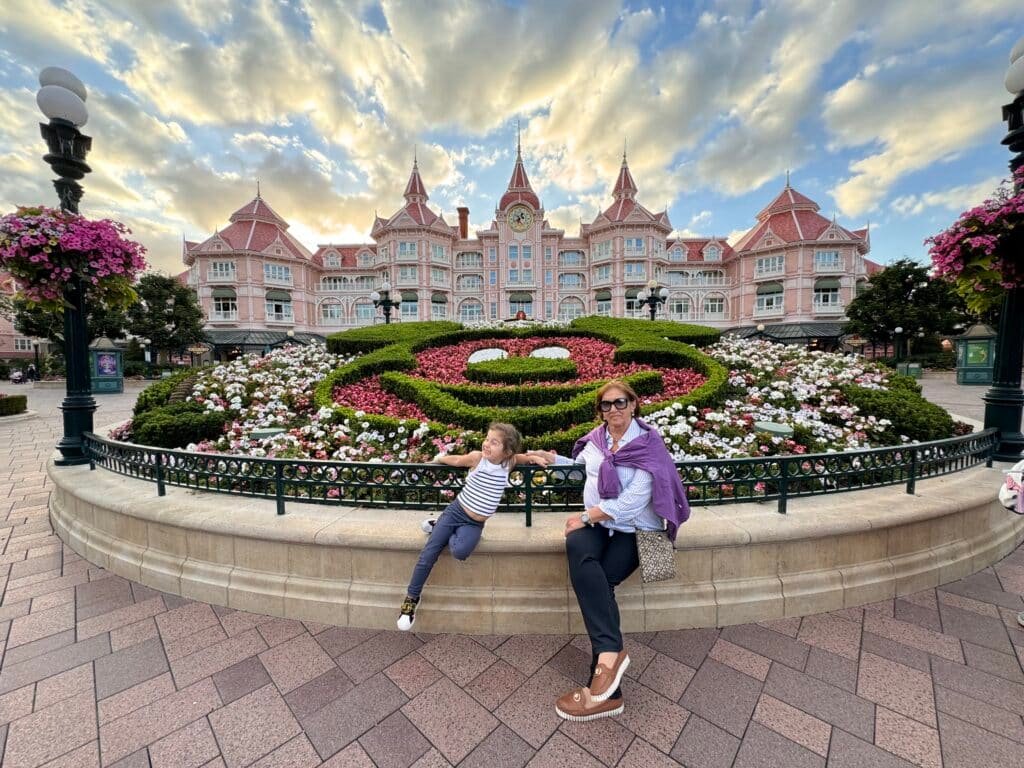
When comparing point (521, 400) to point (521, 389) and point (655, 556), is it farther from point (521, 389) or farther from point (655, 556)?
point (655, 556)

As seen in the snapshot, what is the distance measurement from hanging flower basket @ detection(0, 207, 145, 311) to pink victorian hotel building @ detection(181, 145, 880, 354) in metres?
33.7

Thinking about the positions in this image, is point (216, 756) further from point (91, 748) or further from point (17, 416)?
point (17, 416)

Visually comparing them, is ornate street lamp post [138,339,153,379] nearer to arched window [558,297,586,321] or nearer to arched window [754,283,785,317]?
arched window [558,297,586,321]

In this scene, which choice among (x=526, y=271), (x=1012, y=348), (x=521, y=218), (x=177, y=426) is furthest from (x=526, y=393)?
(x=521, y=218)

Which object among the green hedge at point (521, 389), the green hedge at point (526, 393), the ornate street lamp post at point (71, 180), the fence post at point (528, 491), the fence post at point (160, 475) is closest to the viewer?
the fence post at point (528, 491)

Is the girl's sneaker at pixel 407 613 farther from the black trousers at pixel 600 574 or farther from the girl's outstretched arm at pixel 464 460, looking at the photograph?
the black trousers at pixel 600 574

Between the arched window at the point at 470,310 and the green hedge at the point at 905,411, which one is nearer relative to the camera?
the green hedge at the point at 905,411

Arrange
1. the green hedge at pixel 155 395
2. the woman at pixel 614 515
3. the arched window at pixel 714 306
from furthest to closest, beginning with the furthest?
1. the arched window at pixel 714 306
2. the green hedge at pixel 155 395
3. the woman at pixel 614 515

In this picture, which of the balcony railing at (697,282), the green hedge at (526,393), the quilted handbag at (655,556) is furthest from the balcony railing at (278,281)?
the quilted handbag at (655,556)

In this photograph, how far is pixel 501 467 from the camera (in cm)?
300

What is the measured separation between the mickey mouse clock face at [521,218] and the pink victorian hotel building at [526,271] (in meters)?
0.10

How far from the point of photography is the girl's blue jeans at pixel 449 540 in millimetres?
2811

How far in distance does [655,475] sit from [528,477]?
98cm

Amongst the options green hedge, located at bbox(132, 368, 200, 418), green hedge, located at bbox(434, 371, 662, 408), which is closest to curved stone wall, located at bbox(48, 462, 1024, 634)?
green hedge, located at bbox(434, 371, 662, 408)
